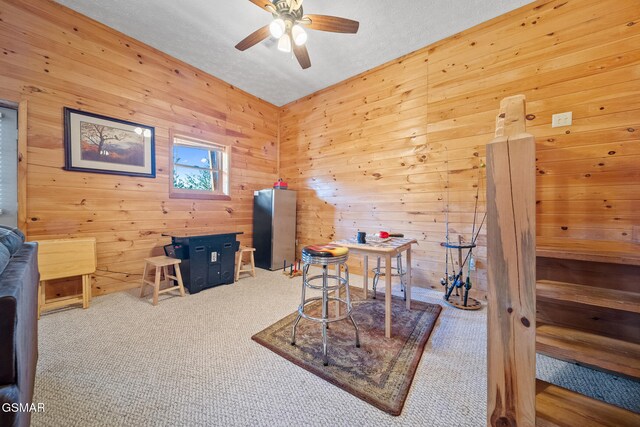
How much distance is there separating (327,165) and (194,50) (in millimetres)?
2390

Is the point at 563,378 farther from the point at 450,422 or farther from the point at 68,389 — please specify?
the point at 68,389

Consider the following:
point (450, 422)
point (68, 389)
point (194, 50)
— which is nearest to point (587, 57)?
point (450, 422)

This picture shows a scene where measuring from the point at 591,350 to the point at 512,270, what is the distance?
0.85 meters

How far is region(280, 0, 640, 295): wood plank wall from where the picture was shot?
2010 mm

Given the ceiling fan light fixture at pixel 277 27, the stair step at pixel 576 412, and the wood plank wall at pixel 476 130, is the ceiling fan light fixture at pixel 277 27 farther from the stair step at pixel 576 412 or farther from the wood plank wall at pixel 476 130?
the stair step at pixel 576 412

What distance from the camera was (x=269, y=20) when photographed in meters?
2.57

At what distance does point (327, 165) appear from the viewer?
3967mm

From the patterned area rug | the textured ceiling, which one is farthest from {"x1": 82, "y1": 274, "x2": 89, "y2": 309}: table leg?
the textured ceiling

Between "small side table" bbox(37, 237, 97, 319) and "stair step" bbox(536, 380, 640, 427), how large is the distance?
3.43 m

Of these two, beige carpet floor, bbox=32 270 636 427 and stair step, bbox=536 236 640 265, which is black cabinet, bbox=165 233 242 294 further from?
stair step, bbox=536 236 640 265

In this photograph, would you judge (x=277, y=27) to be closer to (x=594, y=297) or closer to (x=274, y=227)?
(x=274, y=227)

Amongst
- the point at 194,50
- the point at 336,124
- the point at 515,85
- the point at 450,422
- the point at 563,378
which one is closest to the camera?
the point at 450,422

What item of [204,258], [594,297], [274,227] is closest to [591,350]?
[594,297]

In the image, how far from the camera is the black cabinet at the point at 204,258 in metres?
2.81
